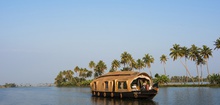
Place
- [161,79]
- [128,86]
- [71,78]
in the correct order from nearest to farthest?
[128,86]
[161,79]
[71,78]

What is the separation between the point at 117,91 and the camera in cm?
2980

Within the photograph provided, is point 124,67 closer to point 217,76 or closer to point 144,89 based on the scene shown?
point 217,76

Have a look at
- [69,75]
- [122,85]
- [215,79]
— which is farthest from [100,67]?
[122,85]

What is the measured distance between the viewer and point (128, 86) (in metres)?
28.3

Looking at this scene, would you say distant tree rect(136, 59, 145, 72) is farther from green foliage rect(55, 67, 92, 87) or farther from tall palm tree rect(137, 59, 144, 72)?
green foliage rect(55, 67, 92, 87)

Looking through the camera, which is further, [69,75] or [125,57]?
[69,75]

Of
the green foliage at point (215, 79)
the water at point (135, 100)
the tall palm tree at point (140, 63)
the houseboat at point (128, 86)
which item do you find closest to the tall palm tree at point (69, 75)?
the tall palm tree at point (140, 63)

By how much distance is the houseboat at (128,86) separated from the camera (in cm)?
2781

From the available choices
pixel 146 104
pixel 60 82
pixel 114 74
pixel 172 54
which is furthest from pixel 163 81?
pixel 60 82

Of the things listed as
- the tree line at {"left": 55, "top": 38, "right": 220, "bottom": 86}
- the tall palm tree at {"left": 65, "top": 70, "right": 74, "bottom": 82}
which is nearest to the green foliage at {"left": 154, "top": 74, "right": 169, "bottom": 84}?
the tree line at {"left": 55, "top": 38, "right": 220, "bottom": 86}

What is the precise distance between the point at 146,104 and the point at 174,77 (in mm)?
152336

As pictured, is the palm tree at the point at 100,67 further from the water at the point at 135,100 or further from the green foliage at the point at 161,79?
the water at the point at 135,100

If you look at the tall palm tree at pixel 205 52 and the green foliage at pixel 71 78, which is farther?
the green foliage at pixel 71 78

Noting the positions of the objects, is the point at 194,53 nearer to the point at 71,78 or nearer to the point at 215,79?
the point at 215,79
